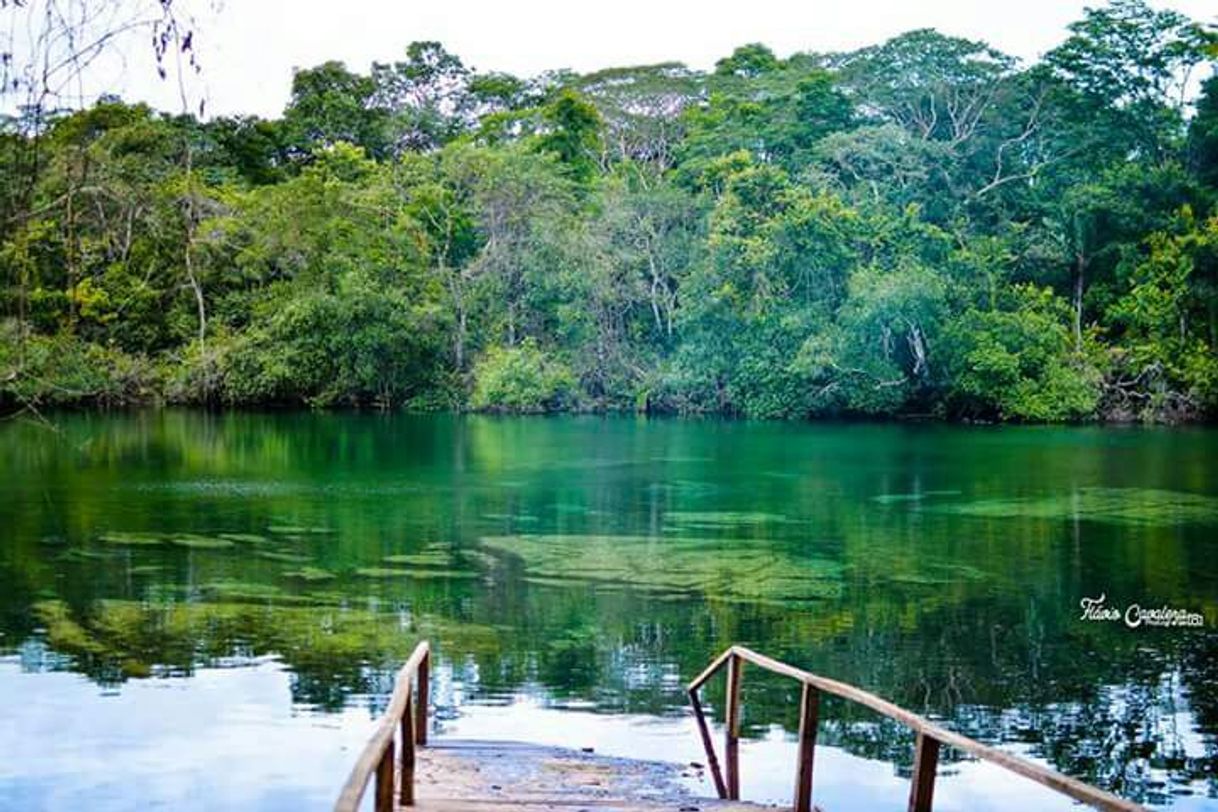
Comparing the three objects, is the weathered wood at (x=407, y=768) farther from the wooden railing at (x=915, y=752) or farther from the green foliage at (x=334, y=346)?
the green foliage at (x=334, y=346)

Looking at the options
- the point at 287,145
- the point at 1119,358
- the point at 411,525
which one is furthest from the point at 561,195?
the point at 411,525

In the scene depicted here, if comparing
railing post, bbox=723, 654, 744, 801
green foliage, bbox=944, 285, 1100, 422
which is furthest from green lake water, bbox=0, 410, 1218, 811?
green foliage, bbox=944, 285, 1100, 422

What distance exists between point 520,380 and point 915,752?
40.8 m

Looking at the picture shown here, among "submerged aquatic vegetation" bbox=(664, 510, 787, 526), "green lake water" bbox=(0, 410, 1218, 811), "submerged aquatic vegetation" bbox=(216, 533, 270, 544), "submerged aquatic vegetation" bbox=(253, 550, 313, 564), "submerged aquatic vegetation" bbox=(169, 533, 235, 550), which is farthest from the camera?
"submerged aquatic vegetation" bbox=(664, 510, 787, 526)

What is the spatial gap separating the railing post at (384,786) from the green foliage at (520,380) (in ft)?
139

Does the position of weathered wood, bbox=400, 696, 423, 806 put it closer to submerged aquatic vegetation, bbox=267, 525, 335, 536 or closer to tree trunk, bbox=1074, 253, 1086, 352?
submerged aquatic vegetation, bbox=267, 525, 335, 536

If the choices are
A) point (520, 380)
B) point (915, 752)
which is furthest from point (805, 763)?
point (520, 380)

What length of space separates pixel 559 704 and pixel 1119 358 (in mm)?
35128

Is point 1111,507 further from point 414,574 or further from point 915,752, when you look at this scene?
point 915,752

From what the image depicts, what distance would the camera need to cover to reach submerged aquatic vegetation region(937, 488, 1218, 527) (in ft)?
68.7

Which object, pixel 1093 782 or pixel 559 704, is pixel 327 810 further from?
pixel 1093 782

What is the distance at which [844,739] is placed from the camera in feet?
32.5

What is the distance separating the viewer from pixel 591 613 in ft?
46.7

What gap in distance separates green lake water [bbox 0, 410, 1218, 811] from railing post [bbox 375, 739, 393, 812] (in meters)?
4.12
